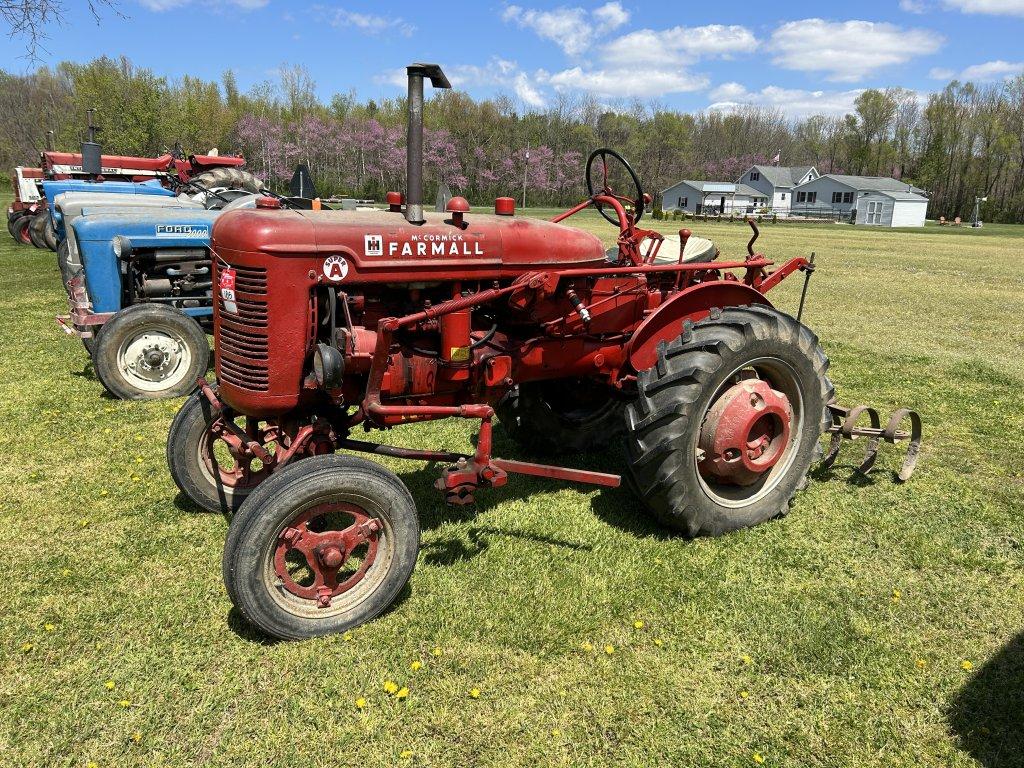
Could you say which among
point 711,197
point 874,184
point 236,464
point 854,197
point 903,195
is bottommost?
point 236,464

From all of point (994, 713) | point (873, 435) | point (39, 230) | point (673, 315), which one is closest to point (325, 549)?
point (673, 315)

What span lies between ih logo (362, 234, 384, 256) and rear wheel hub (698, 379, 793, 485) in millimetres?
1955

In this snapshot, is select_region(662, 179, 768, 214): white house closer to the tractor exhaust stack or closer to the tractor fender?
the tractor fender

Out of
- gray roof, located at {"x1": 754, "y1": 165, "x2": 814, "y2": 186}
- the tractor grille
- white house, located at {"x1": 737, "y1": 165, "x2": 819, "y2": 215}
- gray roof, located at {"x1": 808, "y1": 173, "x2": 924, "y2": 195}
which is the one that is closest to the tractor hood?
the tractor grille

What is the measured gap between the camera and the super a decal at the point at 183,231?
7.10m

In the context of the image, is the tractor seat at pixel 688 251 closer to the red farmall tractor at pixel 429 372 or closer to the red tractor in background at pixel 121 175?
the red farmall tractor at pixel 429 372

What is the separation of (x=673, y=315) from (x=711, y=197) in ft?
214

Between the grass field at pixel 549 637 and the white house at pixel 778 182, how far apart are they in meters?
68.2

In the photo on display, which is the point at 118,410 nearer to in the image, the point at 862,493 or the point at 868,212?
the point at 862,493

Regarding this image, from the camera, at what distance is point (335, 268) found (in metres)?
3.09

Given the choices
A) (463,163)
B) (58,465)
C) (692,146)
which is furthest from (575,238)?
(692,146)

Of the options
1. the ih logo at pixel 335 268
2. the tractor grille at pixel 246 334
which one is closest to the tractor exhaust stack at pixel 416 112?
the ih logo at pixel 335 268

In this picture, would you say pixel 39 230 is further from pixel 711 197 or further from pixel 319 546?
pixel 711 197

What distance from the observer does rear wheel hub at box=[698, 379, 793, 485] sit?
12.4 ft
